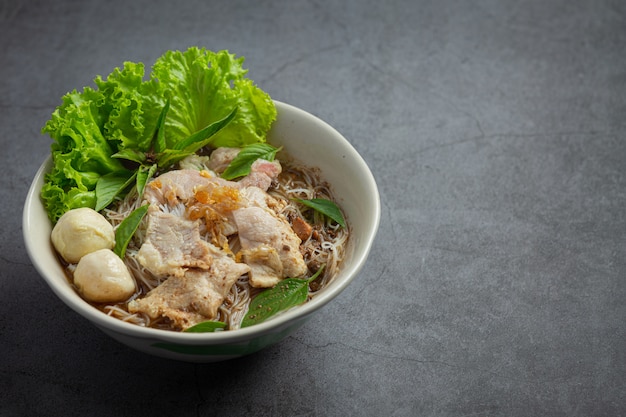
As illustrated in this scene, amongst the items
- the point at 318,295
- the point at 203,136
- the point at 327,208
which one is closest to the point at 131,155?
the point at 203,136

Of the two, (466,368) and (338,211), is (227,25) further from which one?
(466,368)

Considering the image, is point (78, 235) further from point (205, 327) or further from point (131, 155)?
point (205, 327)

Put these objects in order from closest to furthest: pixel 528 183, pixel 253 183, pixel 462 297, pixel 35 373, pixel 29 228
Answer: pixel 29 228, pixel 35 373, pixel 253 183, pixel 462 297, pixel 528 183

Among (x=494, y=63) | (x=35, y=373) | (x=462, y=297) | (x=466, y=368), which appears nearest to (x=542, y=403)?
(x=466, y=368)

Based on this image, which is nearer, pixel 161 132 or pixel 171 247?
pixel 171 247

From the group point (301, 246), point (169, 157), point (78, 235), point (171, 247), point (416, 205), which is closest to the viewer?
point (78, 235)

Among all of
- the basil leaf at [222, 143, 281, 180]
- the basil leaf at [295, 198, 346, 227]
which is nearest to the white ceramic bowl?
the basil leaf at [295, 198, 346, 227]

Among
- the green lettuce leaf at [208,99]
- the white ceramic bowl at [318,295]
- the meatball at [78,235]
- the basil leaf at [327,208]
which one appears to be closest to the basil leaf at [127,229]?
the meatball at [78,235]
